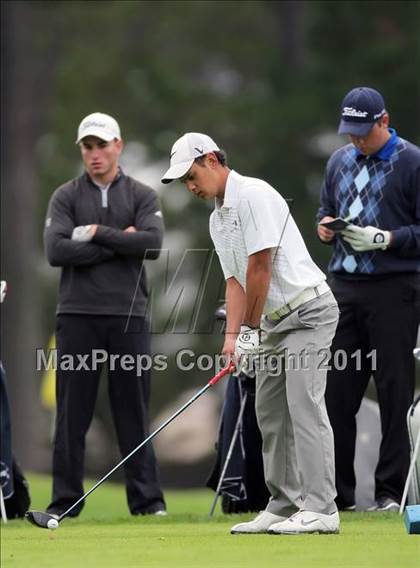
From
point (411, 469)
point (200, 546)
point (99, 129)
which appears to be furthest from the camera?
point (99, 129)

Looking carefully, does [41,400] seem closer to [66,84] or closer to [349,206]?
[66,84]

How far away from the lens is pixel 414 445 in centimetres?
874

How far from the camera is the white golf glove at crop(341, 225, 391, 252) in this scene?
880cm

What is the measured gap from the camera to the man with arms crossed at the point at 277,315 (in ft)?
24.3

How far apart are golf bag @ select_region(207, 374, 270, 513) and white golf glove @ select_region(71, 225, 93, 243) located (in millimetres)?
1145

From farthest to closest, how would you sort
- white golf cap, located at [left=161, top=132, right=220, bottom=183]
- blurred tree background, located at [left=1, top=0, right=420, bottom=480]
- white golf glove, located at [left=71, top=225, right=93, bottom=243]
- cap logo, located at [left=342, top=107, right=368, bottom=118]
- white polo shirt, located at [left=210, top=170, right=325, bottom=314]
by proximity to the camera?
blurred tree background, located at [left=1, top=0, right=420, bottom=480], white golf glove, located at [left=71, top=225, right=93, bottom=243], cap logo, located at [left=342, top=107, right=368, bottom=118], white golf cap, located at [left=161, top=132, right=220, bottom=183], white polo shirt, located at [left=210, top=170, right=325, bottom=314]

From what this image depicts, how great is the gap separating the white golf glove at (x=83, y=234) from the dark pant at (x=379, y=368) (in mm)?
1440

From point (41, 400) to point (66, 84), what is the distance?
18.5ft

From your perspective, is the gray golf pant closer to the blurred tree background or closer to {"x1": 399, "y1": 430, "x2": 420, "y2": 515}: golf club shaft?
{"x1": 399, "y1": 430, "x2": 420, "y2": 515}: golf club shaft

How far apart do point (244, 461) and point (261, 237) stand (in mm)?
2323

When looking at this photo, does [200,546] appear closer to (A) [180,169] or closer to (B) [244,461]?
(A) [180,169]

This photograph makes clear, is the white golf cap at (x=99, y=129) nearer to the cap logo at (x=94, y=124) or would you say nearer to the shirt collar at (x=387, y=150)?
the cap logo at (x=94, y=124)

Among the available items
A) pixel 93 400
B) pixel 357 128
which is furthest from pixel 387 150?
pixel 93 400

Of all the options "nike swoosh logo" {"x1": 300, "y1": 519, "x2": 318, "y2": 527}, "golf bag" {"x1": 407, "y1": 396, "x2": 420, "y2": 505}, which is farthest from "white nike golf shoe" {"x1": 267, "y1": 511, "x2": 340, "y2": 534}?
"golf bag" {"x1": 407, "y1": 396, "x2": 420, "y2": 505}
